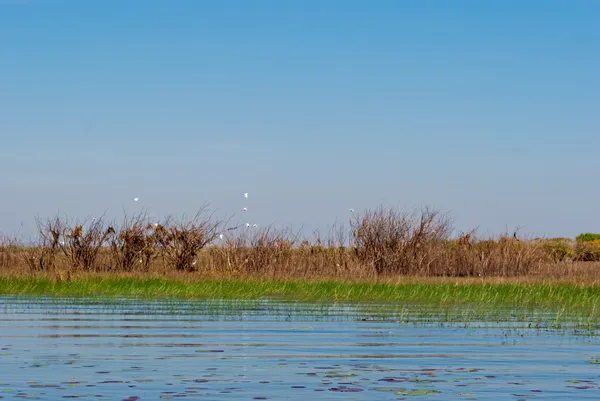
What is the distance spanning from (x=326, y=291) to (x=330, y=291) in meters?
0.14

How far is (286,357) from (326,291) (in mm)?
15722

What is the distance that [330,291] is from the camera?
31016 mm

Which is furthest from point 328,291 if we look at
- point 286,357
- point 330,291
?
point 286,357

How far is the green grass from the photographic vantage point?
28.2 meters

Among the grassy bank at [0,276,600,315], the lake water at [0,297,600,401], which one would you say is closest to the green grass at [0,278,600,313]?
the grassy bank at [0,276,600,315]

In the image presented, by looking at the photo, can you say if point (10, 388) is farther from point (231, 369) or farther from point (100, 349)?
point (100, 349)

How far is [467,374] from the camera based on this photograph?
44.4 ft

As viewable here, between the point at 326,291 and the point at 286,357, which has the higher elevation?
the point at 326,291

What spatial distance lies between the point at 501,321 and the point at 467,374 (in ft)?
28.4

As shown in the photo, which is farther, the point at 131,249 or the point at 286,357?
the point at 131,249

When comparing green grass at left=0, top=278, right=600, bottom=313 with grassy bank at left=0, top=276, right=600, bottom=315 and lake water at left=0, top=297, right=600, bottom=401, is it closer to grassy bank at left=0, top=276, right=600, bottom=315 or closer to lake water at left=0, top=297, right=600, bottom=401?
grassy bank at left=0, top=276, right=600, bottom=315

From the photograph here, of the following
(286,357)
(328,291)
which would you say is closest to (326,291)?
(328,291)

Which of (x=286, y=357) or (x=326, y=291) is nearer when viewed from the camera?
(x=286, y=357)

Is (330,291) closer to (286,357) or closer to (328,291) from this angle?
(328,291)
